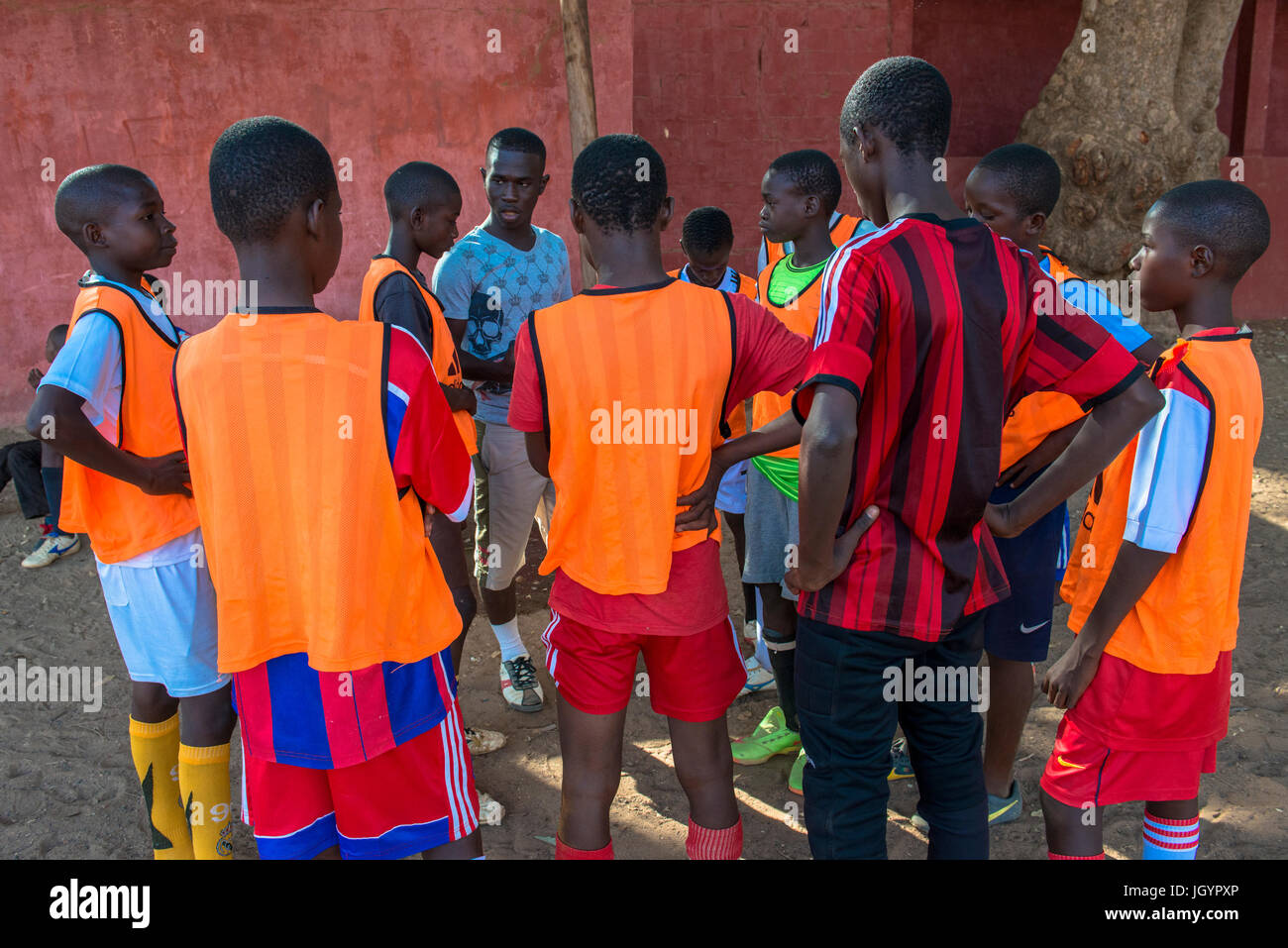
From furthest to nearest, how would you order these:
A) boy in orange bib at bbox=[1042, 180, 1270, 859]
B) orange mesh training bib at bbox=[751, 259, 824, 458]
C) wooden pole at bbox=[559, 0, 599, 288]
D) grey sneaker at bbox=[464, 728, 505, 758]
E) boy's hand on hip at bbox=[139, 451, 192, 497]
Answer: wooden pole at bbox=[559, 0, 599, 288], grey sneaker at bbox=[464, 728, 505, 758], orange mesh training bib at bbox=[751, 259, 824, 458], boy's hand on hip at bbox=[139, 451, 192, 497], boy in orange bib at bbox=[1042, 180, 1270, 859]

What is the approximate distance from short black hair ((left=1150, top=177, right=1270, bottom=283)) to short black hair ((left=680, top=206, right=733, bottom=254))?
78.5 inches

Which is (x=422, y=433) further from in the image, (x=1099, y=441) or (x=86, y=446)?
(x=1099, y=441)

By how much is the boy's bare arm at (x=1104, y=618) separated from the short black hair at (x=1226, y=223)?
70 centimetres

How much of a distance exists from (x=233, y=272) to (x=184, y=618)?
4881mm

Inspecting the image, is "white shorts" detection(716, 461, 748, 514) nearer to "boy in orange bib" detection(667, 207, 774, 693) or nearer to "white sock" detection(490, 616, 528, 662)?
"boy in orange bib" detection(667, 207, 774, 693)

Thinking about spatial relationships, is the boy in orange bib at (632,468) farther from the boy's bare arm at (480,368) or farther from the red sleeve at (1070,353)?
the boy's bare arm at (480,368)

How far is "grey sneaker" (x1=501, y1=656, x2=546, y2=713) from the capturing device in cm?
389

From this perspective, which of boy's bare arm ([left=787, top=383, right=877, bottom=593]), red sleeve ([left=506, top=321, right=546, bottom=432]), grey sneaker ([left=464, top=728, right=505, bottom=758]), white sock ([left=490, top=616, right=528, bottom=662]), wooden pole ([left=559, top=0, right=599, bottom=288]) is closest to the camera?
boy's bare arm ([left=787, top=383, right=877, bottom=593])

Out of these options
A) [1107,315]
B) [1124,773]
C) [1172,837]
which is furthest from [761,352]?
[1172,837]

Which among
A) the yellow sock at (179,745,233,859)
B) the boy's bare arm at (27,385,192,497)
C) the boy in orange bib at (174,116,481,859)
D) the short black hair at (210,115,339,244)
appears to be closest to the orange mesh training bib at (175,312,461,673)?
the boy in orange bib at (174,116,481,859)
